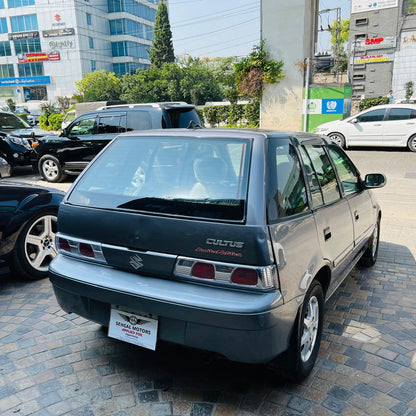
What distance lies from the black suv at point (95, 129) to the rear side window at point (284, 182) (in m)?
5.44

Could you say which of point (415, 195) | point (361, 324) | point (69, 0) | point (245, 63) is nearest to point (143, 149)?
point (361, 324)

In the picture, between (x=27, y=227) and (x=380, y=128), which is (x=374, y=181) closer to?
(x=27, y=227)

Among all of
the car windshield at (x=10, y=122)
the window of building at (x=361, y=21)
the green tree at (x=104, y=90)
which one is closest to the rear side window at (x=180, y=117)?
the car windshield at (x=10, y=122)

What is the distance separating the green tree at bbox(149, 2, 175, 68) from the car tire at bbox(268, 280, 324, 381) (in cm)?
6885

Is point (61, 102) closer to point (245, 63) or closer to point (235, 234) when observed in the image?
point (245, 63)

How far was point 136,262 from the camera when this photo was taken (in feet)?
7.60

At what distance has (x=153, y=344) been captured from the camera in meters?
2.24

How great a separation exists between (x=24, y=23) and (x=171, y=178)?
3019 inches

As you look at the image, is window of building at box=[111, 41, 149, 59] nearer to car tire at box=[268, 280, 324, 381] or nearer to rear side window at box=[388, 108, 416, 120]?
rear side window at box=[388, 108, 416, 120]

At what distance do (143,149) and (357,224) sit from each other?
207 cm

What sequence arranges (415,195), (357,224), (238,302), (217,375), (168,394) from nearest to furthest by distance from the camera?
1. (238,302)
2. (168,394)
3. (217,375)
4. (357,224)
5. (415,195)

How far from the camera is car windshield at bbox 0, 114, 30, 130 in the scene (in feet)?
38.4

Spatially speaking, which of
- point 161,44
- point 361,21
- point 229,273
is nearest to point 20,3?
point 161,44

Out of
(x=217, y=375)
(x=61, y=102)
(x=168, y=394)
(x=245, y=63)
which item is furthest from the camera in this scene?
(x=61, y=102)
